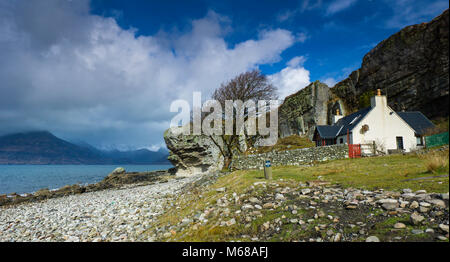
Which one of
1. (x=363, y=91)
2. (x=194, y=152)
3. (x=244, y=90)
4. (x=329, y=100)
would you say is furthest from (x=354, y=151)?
(x=194, y=152)

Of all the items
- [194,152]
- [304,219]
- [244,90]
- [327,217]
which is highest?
[244,90]

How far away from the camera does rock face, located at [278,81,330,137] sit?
136 feet

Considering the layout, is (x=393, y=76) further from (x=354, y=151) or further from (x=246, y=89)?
(x=246, y=89)

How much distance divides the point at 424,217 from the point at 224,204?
579cm

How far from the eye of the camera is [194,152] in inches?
1859

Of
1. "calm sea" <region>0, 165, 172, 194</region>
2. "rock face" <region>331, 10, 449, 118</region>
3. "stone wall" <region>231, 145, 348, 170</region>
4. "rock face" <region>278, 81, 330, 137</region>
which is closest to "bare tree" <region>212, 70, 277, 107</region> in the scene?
"stone wall" <region>231, 145, 348, 170</region>

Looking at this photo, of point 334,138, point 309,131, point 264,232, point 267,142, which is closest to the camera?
point 264,232

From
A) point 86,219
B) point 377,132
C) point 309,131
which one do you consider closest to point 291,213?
point 86,219

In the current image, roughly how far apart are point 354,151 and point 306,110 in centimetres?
2364

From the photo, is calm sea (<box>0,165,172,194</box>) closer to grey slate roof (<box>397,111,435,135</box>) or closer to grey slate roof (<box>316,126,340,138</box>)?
grey slate roof (<box>316,126,340,138</box>)

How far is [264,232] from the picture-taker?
506 centimetres

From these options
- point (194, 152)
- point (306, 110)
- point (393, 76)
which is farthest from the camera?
point (194, 152)

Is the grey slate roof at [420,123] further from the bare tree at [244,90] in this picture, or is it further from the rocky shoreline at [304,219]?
the bare tree at [244,90]
